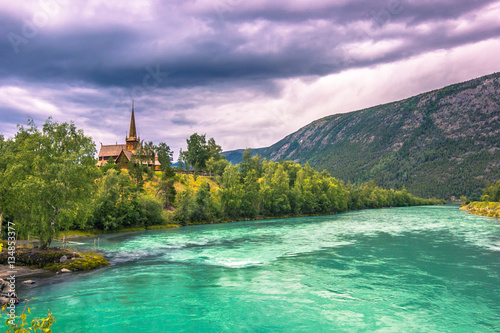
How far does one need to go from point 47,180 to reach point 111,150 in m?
105

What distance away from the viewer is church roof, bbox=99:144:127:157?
134 metres

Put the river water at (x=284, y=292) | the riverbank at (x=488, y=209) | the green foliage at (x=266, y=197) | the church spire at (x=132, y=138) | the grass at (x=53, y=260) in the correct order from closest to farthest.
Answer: the river water at (x=284, y=292)
the grass at (x=53, y=260)
the green foliage at (x=266, y=197)
the riverbank at (x=488, y=209)
the church spire at (x=132, y=138)

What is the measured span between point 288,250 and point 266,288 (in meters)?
17.5

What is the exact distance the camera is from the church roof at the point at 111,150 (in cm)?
13350

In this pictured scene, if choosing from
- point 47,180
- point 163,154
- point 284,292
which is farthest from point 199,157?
point 284,292

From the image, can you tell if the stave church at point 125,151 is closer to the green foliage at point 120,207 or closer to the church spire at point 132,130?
the church spire at point 132,130

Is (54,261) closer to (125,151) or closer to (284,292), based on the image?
(284,292)

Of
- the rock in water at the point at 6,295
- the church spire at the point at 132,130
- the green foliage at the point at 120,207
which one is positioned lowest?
the rock in water at the point at 6,295

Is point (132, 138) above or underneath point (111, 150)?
above

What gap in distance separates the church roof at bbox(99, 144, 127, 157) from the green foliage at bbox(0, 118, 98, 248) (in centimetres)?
9573

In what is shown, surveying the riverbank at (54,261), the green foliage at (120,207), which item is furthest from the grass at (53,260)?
the green foliage at (120,207)

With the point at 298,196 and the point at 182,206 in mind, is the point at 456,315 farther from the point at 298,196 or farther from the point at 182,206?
the point at 298,196

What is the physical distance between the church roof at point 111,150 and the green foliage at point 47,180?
3769 inches

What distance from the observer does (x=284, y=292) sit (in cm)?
2364
